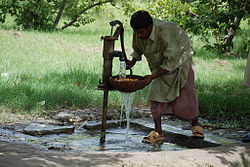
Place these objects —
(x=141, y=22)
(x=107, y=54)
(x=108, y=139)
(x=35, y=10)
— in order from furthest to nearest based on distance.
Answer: (x=35, y=10), (x=108, y=139), (x=107, y=54), (x=141, y=22)

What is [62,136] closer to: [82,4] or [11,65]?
[11,65]

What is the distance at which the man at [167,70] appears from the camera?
4301 millimetres

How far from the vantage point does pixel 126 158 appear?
3.34 m

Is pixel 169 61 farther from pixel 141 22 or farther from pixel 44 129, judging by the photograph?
pixel 44 129

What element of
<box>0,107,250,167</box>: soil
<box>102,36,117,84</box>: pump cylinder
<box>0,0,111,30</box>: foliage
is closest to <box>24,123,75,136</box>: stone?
<box>0,107,250,167</box>: soil

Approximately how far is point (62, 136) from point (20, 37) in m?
7.13

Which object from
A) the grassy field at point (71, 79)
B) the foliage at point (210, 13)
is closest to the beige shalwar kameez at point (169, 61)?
the grassy field at point (71, 79)

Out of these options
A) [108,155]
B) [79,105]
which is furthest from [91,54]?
[108,155]

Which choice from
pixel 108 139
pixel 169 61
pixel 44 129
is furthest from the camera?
pixel 44 129

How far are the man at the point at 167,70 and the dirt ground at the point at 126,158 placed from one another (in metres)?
0.79

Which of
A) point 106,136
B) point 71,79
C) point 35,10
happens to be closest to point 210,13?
point 71,79

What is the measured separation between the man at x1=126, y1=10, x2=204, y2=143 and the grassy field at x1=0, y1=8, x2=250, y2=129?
46.1 inches

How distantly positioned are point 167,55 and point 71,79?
320 cm

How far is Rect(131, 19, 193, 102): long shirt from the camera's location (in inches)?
169
